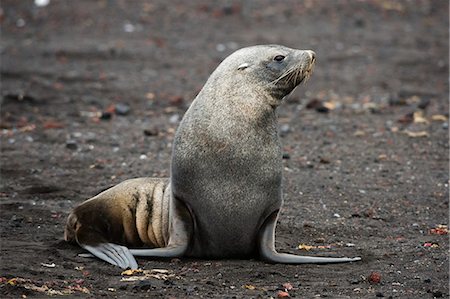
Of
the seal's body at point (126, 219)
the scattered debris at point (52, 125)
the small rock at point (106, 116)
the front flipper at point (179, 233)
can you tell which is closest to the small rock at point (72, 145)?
the scattered debris at point (52, 125)

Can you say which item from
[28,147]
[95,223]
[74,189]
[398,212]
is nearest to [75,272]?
[95,223]

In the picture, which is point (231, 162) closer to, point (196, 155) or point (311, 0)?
point (196, 155)

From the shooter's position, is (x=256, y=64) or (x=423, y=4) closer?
(x=256, y=64)

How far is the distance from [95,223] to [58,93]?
5.40 m

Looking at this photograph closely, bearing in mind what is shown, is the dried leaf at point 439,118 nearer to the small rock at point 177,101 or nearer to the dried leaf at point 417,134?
the dried leaf at point 417,134

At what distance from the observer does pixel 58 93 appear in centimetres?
1123

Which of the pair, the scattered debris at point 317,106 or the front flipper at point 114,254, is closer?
the front flipper at point 114,254

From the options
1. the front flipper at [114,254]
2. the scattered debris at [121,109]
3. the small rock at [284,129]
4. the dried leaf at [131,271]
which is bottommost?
the dried leaf at [131,271]

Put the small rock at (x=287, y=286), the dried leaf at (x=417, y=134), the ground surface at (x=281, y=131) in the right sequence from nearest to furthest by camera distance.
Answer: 1. the small rock at (x=287, y=286)
2. the ground surface at (x=281, y=131)
3. the dried leaf at (x=417, y=134)

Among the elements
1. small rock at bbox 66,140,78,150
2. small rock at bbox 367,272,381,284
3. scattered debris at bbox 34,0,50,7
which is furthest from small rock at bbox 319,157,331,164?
scattered debris at bbox 34,0,50,7

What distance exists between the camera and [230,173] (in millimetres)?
5660

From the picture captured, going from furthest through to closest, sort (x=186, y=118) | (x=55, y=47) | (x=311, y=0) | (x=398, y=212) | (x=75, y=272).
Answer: (x=311, y=0), (x=55, y=47), (x=398, y=212), (x=186, y=118), (x=75, y=272)

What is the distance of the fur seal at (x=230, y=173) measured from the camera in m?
5.66

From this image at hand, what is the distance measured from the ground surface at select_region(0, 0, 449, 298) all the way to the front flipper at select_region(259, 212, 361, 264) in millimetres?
67
